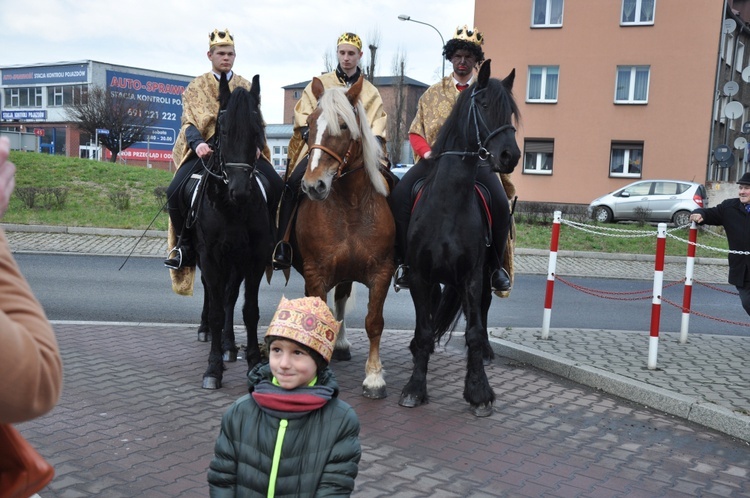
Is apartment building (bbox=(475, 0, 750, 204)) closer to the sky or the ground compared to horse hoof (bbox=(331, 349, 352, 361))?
closer to the sky

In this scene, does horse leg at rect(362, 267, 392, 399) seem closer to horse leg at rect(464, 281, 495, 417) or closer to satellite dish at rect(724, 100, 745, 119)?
horse leg at rect(464, 281, 495, 417)

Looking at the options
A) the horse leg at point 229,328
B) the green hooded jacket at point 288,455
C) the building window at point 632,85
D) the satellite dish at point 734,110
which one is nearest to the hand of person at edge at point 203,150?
the horse leg at point 229,328

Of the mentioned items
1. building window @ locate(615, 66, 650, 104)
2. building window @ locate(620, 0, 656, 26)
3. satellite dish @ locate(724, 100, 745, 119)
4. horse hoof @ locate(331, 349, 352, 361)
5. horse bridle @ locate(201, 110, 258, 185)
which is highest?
building window @ locate(620, 0, 656, 26)

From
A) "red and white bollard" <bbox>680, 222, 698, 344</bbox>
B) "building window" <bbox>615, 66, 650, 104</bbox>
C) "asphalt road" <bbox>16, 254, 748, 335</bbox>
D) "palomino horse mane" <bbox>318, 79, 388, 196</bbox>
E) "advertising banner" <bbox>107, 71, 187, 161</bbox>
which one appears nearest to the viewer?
"palomino horse mane" <bbox>318, 79, 388, 196</bbox>

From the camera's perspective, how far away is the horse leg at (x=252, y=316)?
7.04 metres

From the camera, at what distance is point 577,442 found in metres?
5.59

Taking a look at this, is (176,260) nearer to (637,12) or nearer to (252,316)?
(252,316)

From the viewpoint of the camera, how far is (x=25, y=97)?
75.6m

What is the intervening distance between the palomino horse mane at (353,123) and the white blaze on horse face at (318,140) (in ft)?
0.08

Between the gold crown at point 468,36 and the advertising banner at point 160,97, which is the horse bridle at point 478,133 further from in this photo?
the advertising banner at point 160,97

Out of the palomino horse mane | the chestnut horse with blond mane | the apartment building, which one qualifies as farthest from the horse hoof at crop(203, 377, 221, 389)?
the apartment building

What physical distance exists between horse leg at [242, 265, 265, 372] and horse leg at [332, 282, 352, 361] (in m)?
0.97

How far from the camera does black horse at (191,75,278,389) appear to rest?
6359 millimetres

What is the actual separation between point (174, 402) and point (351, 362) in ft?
7.39
